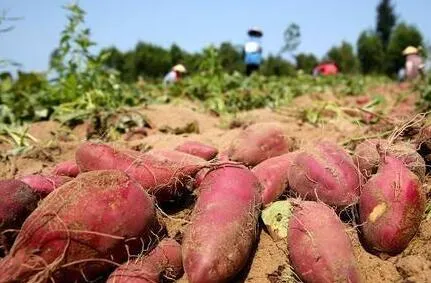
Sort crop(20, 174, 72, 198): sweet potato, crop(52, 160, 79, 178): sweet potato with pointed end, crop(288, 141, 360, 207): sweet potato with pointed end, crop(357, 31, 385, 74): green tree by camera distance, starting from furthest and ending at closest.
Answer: crop(357, 31, 385, 74): green tree
crop(52, 160, 79, 178): sweet potato with pointed end
crop(20, 174, 72, 198): sweet potato
crop(288, 141, 360, 207): sweet potato with pointed end

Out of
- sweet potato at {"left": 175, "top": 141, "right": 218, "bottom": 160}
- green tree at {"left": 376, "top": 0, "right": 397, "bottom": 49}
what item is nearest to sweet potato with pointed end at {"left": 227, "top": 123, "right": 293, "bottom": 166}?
sweet potato at {"left": 175, "top": 141, "right": 218, "bottom": 160}

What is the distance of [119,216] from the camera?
177 centimetres

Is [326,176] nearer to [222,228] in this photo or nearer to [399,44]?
[222,228]

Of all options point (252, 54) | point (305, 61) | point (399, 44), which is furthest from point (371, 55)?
point (252, 54)

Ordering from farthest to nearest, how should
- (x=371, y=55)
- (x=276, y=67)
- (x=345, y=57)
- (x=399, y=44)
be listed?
(x=345, y=57), (x=371, y=55), (x=399, y=44), (x=276, y=67)

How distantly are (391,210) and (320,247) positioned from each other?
0.35m

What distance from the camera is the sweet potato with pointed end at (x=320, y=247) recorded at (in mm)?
1677

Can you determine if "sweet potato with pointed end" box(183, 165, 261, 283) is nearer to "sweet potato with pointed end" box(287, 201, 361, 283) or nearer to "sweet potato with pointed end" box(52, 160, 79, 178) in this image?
"sweet potato with pointed end" box(287, 201, 361, 283)

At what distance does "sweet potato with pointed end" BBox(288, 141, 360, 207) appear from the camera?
2029mm

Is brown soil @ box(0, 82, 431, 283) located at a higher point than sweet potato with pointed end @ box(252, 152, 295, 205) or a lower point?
lower

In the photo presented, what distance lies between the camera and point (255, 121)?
4.20 m

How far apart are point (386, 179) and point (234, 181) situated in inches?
25.7

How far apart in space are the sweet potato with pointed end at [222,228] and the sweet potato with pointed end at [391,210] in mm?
476

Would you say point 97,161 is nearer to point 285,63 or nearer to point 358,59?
point 285,63
